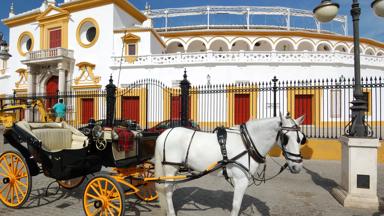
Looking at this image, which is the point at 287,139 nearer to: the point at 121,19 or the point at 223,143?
the point at 223,143

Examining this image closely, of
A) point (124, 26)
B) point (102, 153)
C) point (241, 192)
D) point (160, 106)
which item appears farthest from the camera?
point (124, 26)

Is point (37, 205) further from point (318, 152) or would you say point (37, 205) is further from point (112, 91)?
point (318, 152)

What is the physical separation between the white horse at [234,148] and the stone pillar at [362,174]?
2.03 metres

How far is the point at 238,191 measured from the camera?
3510mm

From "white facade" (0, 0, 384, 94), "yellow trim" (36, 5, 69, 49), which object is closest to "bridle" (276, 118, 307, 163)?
"white facade" (0, 0, 384, 94)

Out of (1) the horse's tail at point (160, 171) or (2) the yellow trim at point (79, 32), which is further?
(2) the yellow trim at point (79, 32)

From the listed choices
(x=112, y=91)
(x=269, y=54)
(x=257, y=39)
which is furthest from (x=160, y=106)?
(x=257, y=39)

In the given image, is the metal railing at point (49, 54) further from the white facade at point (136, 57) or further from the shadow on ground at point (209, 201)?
the shadow on ground at point (209, 201)

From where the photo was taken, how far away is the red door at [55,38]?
77.7ft

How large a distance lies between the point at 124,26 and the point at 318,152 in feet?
63.9

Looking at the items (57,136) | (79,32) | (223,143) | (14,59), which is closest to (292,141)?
(223,143)

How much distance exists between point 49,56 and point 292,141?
917 inches

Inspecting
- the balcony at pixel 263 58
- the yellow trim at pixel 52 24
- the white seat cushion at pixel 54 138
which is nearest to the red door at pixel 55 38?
the yellow trim at pixel 52 24

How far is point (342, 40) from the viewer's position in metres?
31.8
